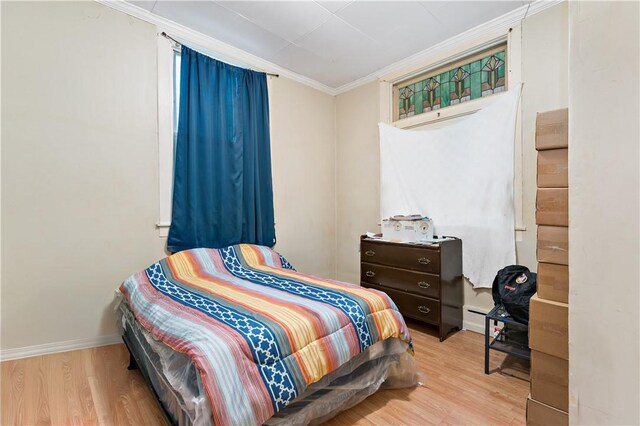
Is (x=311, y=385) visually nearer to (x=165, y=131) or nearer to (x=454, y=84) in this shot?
(x=165, y=131)

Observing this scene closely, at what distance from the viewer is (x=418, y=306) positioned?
2.62 m

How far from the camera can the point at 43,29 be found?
2115 mm

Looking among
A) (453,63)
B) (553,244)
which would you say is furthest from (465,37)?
(553,244)

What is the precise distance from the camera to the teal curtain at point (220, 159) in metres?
2.66

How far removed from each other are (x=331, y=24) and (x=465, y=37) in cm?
124

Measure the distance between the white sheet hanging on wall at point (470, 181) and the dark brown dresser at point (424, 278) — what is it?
0.22 m

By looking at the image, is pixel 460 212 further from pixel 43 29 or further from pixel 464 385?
pixel 43 29

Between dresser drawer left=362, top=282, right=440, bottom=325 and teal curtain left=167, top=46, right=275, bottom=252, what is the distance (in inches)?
56.4

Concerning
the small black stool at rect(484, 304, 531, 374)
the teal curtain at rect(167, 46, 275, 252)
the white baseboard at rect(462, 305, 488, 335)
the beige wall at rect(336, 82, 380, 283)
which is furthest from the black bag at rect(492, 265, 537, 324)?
the teal curtain at rect(167, 46, 275, 252)

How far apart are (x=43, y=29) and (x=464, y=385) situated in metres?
3.70

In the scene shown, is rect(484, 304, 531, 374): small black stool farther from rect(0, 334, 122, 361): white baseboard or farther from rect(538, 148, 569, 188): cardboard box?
rect(0, 334, 122, 361): white baseboard

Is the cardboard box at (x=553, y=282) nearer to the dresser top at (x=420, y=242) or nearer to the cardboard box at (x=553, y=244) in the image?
the cardboard box at (x=553, y=244)

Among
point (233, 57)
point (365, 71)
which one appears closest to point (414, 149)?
point (365, 71)

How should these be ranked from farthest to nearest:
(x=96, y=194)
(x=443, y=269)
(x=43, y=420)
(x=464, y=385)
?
1. (x=443, y=269)
2. (x=96, y=194)
3. (x=464, y=385)
4. (x=43, y=420)
